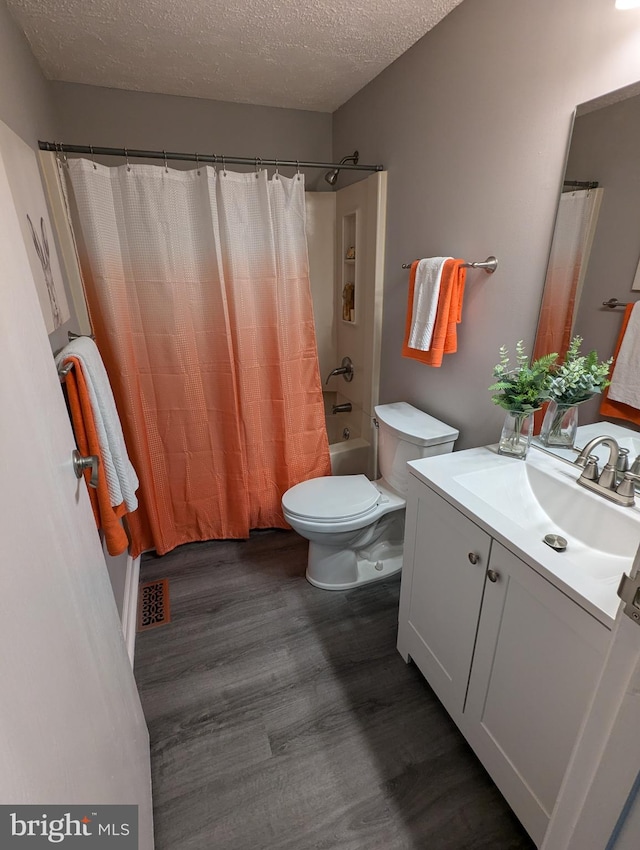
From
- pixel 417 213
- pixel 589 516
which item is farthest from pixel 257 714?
pixel 417 213

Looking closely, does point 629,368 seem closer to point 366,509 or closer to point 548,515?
point 548,515

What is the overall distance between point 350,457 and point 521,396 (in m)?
1.29

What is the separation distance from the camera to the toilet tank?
1756 millimetres

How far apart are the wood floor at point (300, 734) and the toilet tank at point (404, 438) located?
23.1 inches

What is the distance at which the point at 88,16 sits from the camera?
56.9 inches

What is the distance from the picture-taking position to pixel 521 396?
134 centimetres

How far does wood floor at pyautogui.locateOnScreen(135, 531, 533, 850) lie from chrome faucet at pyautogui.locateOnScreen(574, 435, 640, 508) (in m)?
0.95

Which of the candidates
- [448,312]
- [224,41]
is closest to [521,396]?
[448,312]

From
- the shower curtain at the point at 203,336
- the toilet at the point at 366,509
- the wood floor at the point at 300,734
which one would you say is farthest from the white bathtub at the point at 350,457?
the wood floor at the point at 300,734

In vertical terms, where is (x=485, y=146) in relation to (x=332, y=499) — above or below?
above

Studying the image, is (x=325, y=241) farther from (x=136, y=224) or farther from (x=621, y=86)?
(x=621, y=86)

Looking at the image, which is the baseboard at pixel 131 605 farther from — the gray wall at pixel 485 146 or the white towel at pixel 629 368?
the white towel at pixel 629 368

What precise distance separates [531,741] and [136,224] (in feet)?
7.32

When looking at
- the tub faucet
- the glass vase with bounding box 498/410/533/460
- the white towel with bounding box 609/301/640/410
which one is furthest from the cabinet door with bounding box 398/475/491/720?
the tub faucet
